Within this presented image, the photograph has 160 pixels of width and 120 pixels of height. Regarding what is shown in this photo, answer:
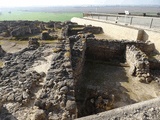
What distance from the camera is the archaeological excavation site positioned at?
431cm

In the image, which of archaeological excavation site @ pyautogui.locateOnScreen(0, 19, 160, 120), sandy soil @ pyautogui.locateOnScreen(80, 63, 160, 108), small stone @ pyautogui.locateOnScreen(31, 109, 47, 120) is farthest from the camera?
sandy soil @ pyautogui.locateOnScreen(80, 63, 160, 108)

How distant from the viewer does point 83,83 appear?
945 centimetres

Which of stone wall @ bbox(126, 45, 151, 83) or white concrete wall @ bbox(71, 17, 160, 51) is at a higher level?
white concrete wall @ bbox(71, 17, 160, 51)

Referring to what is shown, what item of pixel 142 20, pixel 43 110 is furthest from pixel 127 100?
pixel 142 20

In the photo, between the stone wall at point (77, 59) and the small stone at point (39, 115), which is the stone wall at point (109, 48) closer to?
the stone wall at point (77, 59)

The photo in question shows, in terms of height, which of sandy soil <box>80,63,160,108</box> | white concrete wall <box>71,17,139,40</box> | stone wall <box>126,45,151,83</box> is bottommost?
sandy soil <box>80,63,160,108</box>

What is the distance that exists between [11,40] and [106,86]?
16687 mm

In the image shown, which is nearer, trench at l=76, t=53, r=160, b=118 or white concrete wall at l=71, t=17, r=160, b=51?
trench at l=76, t=53, r=160, b=118

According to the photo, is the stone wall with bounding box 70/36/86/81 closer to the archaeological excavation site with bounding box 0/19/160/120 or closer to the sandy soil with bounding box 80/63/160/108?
the archaeological excavation site with bounding box 0/19/160/120

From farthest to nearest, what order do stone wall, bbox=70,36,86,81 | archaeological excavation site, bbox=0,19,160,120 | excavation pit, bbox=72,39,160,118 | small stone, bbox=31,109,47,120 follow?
stone wall, bbox=70,36,86,81 < excavation pit, bbox=72,39,160,118 < archaeological excavation site, bbox=0,19,160,120 < small stone, bbox=31,109,47,120

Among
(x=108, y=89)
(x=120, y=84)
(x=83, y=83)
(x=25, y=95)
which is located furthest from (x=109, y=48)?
(x=25, y=95)

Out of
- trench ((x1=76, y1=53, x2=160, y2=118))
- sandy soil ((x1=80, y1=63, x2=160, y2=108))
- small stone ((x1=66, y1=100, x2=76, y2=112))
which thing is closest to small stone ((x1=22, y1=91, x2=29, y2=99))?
small stone ((x1=66, y1=100, x2=76, y2=112))

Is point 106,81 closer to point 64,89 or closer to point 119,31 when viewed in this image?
point 64,89

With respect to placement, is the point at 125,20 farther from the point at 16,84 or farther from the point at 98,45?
the point at 16,84
